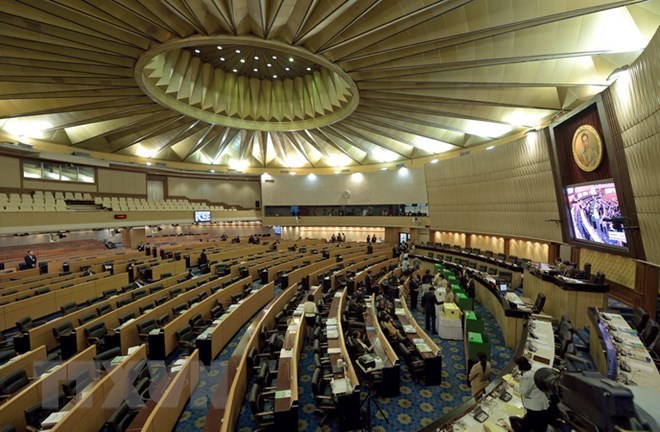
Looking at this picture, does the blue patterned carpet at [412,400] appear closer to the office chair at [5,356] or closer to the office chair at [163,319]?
the office chair at [163,319]

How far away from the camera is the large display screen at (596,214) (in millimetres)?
8484

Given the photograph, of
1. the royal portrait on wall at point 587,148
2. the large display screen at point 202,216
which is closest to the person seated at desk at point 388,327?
the royal portrait on wall at point 587,148

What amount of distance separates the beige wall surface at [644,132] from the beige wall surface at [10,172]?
1096 inches

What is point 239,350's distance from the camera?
668cm

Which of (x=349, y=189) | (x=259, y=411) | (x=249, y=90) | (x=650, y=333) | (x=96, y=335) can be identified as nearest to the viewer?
(x=259, y=411)

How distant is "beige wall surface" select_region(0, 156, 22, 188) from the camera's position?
56.7ft

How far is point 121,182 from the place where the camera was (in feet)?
77.5

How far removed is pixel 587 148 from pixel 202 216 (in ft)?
80.6

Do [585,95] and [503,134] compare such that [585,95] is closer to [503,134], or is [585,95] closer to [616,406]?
[503,134]

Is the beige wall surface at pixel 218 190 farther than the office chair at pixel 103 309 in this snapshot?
Yes

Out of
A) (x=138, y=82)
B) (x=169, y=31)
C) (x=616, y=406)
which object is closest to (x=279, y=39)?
(x=169, y=31)

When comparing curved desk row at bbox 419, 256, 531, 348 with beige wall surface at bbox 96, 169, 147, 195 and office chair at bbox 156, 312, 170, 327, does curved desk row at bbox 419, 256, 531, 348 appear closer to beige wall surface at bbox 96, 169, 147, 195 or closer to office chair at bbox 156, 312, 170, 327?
office chair at bbox 156, 312, 170, 327

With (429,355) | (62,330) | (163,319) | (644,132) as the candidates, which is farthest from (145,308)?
(644,132)

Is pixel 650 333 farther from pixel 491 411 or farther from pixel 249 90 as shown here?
pixel 249 90
